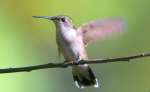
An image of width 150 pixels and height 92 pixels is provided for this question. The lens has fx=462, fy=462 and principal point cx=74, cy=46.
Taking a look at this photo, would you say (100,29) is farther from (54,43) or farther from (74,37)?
(54,43)

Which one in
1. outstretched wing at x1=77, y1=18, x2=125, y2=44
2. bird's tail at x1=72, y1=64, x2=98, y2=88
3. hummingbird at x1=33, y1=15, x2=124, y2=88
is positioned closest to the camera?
outstretched wing at x1=77, y1=18, x2=125, y2=44

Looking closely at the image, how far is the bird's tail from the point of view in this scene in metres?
2.47

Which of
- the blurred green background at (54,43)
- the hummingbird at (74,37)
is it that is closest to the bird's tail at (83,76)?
the hummingbird at (74,37)

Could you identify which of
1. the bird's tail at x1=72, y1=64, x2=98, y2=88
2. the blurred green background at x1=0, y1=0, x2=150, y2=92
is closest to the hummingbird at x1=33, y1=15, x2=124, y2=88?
the bird's tail at x1=72, y1=64, x2=98, y2=88

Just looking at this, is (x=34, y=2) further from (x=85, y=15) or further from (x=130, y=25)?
(x=130, y=25)

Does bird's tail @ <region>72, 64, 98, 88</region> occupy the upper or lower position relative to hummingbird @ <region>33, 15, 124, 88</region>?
lower

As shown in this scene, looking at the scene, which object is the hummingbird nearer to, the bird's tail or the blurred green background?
the bird's tail

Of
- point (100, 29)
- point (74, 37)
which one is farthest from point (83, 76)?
point (100, 29)

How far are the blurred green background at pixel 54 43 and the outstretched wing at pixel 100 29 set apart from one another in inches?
20.3

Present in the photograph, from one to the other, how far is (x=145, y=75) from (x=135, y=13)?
0.41 meters

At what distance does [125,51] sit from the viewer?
310cm

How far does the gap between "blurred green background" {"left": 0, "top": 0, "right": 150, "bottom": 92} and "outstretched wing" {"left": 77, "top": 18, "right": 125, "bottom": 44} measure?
1.69 feet

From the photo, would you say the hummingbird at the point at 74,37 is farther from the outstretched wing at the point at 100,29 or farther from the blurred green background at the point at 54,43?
the blurred green background at the point at 54,43

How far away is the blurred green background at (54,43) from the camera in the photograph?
2877mm
